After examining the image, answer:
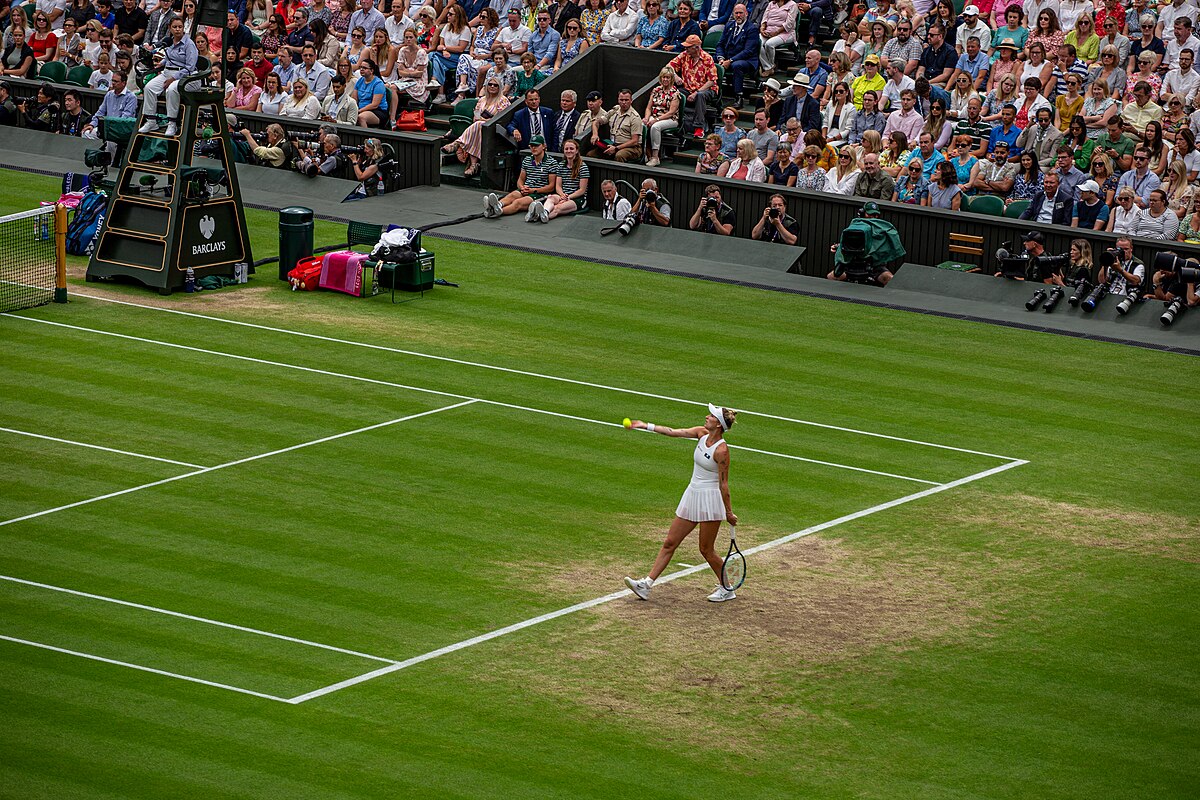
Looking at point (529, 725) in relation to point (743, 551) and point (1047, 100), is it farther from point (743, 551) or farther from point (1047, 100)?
point (1047, 100)

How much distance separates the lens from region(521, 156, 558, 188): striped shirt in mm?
32344

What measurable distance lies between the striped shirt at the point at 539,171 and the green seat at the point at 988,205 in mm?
8050

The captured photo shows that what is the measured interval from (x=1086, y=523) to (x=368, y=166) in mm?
18319

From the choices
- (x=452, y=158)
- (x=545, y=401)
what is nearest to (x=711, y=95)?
(x=452, y=158)

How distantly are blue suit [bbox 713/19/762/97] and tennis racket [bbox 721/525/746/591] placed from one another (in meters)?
19.8

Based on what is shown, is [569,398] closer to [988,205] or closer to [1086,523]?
[1086,523]

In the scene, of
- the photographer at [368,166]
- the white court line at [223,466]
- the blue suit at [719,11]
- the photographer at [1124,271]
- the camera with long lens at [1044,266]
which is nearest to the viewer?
the white court line at [223,466]

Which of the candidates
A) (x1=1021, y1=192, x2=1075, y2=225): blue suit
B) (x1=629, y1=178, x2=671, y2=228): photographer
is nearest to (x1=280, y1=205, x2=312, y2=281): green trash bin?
(x1=629, y1=178, x2=671, y2=228): photographer

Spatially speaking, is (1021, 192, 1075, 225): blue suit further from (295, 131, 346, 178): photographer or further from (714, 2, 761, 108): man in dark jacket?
(295, 131, 346, 178): photographer

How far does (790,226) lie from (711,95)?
5.58 metres

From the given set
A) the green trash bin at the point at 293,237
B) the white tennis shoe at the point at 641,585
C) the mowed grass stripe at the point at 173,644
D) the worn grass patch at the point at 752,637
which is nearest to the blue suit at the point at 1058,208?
the worn grass patch at the point at 752,637

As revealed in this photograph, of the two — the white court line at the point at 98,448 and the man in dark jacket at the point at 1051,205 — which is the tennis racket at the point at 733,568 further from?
the man in dark jacket at the point at 1051,205

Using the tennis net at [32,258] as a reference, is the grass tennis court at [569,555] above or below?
below

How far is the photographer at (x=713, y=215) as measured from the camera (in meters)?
30.4
